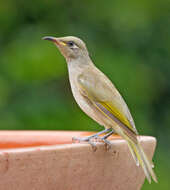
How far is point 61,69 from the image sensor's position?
23.0 ft

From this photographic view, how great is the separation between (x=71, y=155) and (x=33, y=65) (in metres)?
4.05

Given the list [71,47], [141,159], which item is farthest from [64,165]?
[71,47]

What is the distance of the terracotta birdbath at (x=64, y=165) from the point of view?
2.57m

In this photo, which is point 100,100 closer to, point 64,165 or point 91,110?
point 91,110

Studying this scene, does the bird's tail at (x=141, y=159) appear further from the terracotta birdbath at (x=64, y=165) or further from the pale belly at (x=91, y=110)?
the pale belly at (x=91, y=110)

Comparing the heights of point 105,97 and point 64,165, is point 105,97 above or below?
below

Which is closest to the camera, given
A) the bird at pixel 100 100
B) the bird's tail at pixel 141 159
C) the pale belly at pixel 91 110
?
the bird's tail at pixel 141 159

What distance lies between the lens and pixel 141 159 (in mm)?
3436

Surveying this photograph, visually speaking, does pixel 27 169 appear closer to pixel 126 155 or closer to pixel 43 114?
pixel 126 155

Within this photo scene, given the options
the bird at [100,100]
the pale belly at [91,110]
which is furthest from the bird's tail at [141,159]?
the pale belly at [91,110]

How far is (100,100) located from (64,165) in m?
1.49

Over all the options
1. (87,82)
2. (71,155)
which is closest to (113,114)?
(87,82)

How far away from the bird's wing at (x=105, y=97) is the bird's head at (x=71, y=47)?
12.8 inches

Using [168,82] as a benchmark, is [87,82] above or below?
above
